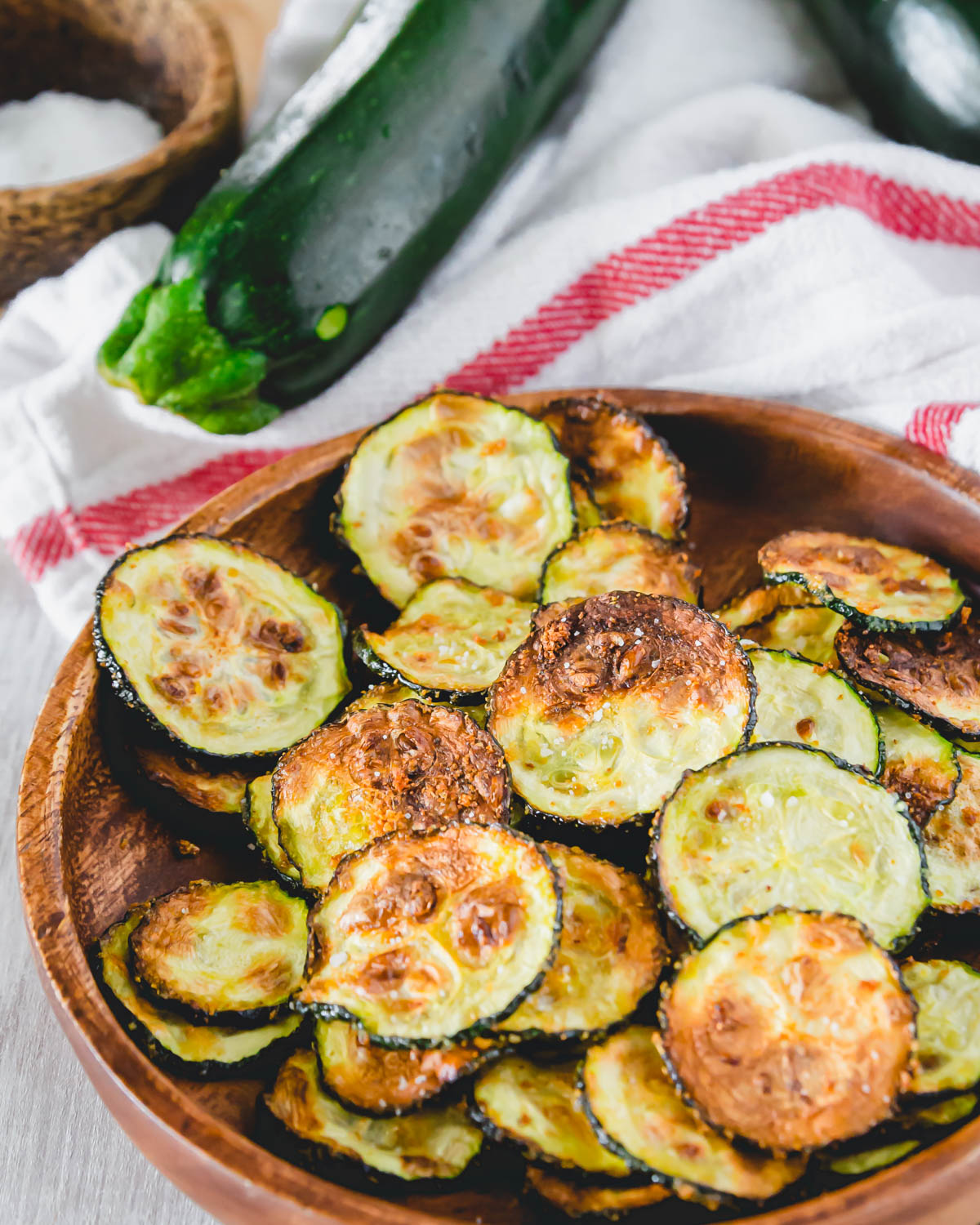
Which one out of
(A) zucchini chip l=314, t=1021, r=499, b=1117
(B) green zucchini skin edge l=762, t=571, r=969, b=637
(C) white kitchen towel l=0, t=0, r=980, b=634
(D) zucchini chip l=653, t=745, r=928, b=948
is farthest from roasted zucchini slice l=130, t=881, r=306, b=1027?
(C) white kitchen towel l=0, t=0, r=980, b=634

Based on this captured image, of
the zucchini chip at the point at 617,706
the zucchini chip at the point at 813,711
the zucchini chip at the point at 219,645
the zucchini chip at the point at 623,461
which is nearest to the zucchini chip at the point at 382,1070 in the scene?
the zucchini chip at the point at 617,706

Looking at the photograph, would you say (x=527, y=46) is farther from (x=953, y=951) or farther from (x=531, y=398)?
(x=953, y=951)

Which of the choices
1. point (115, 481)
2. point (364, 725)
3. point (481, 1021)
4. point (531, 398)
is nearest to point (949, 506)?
point (531, 398)

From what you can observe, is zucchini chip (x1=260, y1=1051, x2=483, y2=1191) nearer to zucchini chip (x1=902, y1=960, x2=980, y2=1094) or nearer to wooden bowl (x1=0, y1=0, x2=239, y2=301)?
zucchini chip (x1=902, y1=960, x2=980, y2=1094)

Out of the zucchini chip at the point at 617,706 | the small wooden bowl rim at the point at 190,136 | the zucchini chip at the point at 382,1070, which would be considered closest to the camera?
the zucchini chip at the point at 382,1070

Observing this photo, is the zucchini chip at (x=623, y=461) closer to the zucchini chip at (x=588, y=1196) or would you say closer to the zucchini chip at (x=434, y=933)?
the zucchini chip at (x=434, y=933)

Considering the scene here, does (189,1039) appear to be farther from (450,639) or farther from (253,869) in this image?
(450,639)
